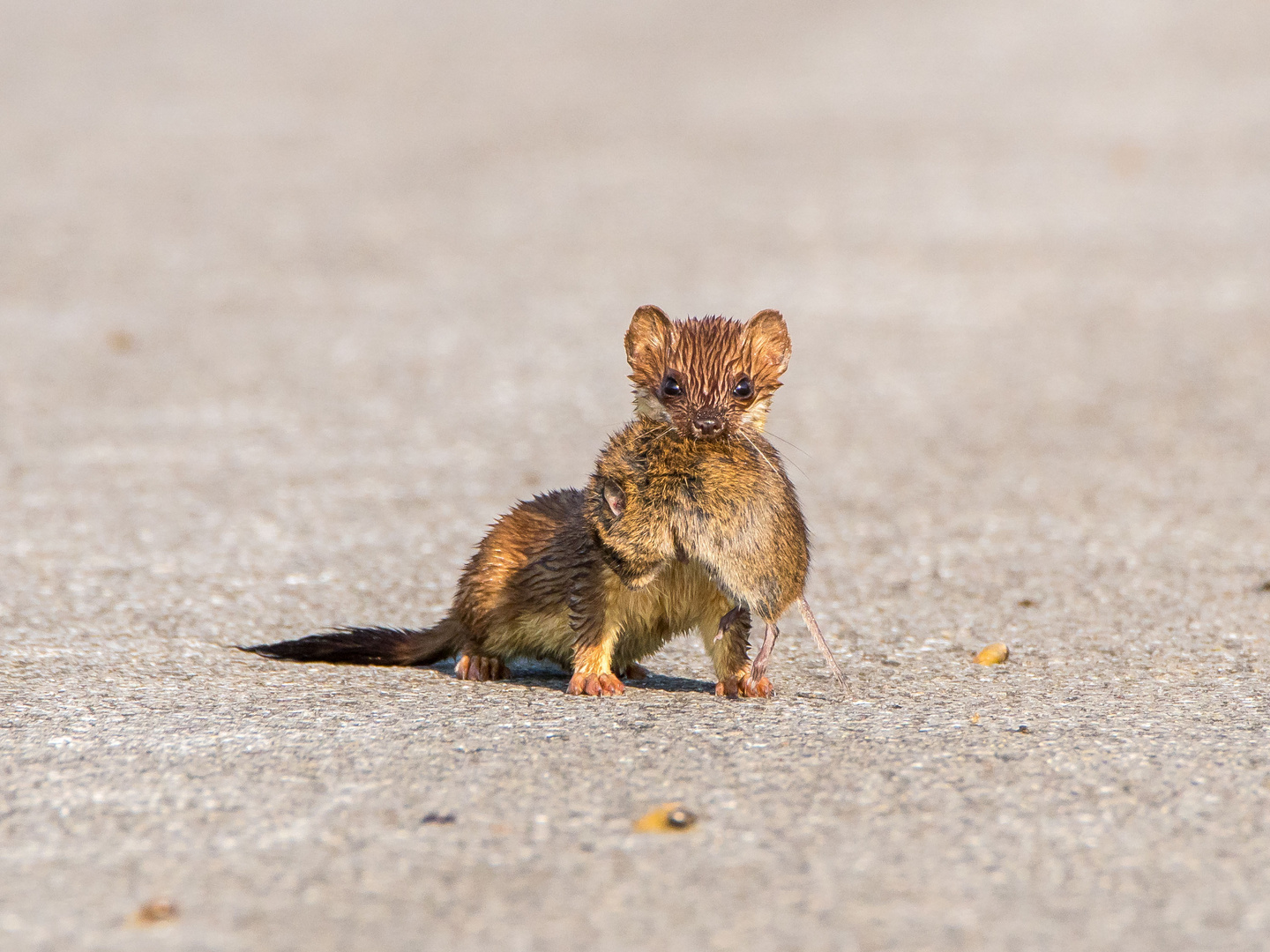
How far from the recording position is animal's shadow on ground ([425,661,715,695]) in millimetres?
4672

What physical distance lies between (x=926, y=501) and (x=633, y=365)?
3447 millimetres

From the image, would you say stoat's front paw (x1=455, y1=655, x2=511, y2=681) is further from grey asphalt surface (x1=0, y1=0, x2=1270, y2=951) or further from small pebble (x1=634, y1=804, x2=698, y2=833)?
small pebble (x1=634, y1=804, x2=698, y2=833)

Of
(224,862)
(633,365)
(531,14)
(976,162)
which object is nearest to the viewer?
(224,862)

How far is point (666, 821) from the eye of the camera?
3.26m

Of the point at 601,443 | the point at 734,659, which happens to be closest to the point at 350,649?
the point at 734,659

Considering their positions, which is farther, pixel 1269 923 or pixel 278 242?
pixel 278 242

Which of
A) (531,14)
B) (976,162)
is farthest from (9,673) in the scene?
(531,14)

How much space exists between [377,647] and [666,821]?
193cm

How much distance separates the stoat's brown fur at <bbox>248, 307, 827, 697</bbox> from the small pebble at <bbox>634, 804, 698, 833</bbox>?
0.93 metres

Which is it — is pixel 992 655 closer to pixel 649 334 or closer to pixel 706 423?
pixel 706 423

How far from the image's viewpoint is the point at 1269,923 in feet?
9.21

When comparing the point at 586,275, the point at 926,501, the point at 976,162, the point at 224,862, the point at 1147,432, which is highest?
the point at 976,162

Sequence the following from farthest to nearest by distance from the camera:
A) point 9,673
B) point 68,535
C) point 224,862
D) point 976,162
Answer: point 976,162
point 68,535
point 9,673
point 224,862

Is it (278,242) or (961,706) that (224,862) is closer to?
(961,706)
